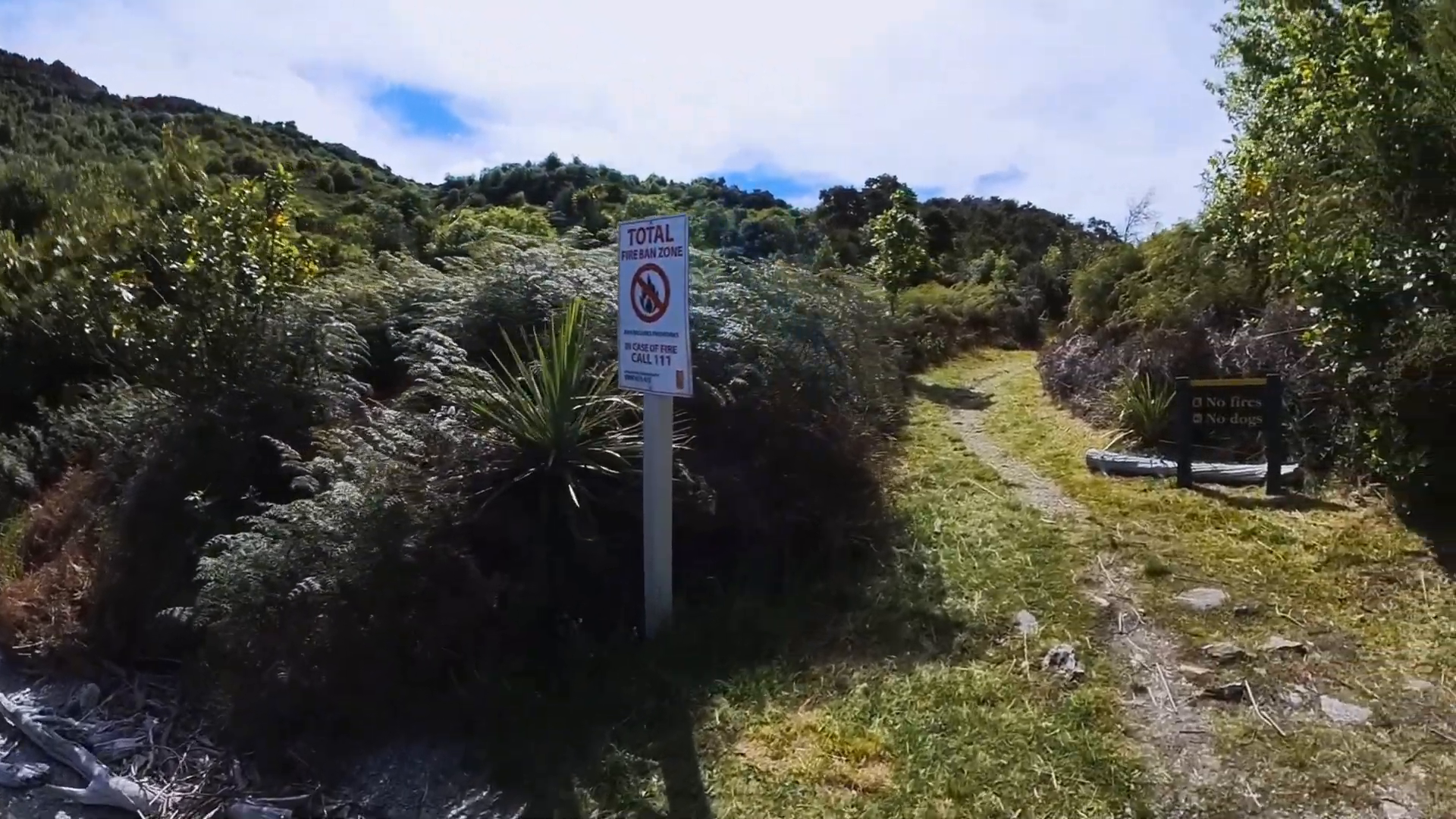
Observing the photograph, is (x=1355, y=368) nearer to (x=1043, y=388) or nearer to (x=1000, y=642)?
(x=1000, y=642)

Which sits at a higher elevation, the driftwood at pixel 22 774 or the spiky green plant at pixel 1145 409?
the spiky green plant at pixel 1145 409

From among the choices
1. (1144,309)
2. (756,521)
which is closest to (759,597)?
(756,521)

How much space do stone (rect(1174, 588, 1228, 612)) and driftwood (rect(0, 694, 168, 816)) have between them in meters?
5.06

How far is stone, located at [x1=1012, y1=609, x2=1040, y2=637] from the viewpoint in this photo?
5.09 metres

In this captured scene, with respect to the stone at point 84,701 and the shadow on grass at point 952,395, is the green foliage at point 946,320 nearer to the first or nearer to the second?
the shadow on grass at point 952,395

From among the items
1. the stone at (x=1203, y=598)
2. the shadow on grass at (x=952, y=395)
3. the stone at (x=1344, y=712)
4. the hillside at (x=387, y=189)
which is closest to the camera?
the stone at (x=1344, y=712)

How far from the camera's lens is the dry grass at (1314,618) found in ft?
12.5

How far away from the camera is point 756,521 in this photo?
19.8 feet

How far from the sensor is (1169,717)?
4246 mm

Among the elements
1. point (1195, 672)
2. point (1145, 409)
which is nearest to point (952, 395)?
point (1145, 409)

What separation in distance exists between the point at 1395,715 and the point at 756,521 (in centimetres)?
318

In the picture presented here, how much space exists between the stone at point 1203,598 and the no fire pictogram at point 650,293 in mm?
2979

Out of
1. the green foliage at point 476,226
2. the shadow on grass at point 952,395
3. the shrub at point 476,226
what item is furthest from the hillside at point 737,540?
the shrub at point 476,226

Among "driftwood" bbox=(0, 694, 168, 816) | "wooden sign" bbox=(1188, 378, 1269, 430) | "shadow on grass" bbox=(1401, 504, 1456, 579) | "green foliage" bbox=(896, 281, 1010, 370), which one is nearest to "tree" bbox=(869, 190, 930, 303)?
"green foliage" bbox=(896, 281, 1010, 370)
